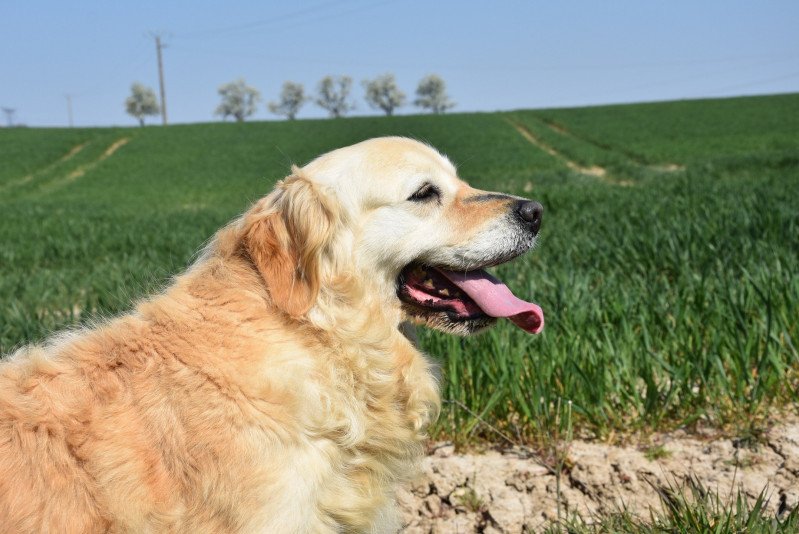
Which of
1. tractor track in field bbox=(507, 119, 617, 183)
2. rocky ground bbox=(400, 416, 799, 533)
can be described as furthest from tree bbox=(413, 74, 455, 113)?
rocky ground bbox=(400, 416, 799, 533)

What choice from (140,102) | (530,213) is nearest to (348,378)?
(530,213)

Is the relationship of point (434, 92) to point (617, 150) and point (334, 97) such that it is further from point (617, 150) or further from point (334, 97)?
point (617, 150)

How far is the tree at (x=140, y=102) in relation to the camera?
115 metres

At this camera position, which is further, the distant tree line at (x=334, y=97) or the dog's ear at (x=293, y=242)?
the distant tree line at (x=334, y=97)

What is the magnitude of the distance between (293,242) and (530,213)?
0.98m

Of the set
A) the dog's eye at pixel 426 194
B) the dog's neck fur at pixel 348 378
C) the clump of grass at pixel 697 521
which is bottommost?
the clump of grass at pixel 697 521

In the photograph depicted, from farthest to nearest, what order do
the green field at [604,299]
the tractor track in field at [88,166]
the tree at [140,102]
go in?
the tree at [140,102]
the tractor track in field at [88,166]
the green field at [604,299]

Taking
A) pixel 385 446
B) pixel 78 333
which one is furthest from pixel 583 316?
pixel 78 333

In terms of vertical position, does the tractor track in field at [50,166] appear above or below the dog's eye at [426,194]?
below

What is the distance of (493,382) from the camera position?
12.0 feet

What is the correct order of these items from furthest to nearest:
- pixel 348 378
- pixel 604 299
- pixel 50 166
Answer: pixel 50 166, pixel 604 299, pixel 348 378

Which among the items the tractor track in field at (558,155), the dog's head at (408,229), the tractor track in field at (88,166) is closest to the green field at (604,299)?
the dog's head at (408,229)

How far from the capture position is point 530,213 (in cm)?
289

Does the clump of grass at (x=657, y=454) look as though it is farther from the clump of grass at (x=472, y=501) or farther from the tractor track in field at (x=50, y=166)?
the tractor track in field at (x=50, y=166)
